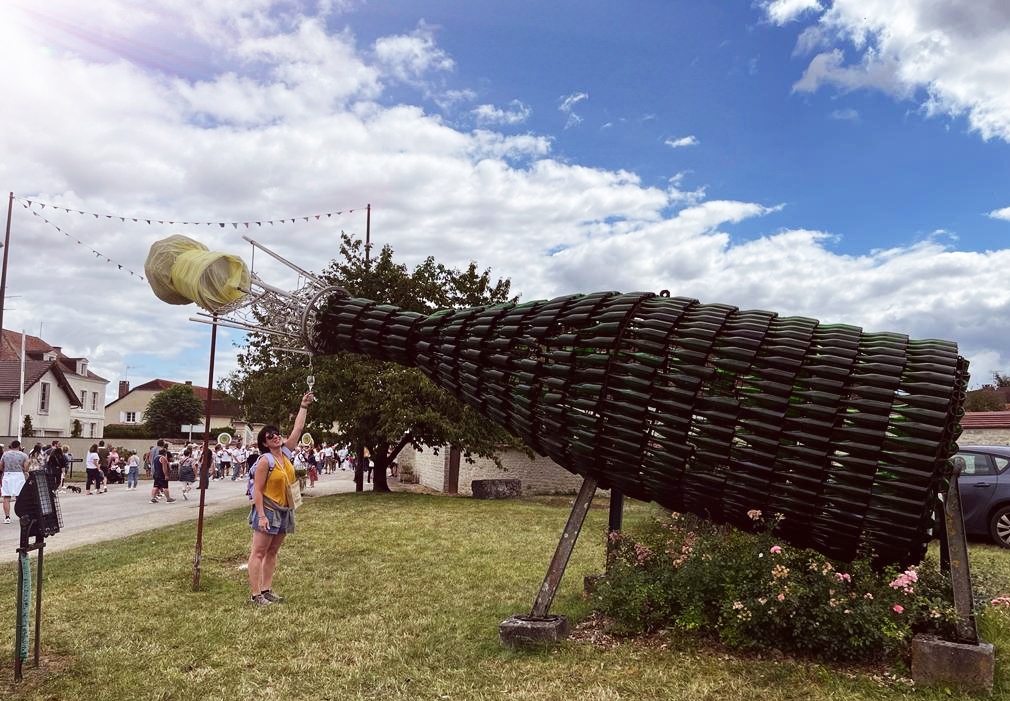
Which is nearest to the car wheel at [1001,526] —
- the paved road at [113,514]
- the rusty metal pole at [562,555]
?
the rusty metal pole at [562,555]

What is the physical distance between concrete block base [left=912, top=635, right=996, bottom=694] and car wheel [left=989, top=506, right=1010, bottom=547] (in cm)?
704

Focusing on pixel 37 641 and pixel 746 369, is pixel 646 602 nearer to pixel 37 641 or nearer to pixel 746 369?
pixel 746 369

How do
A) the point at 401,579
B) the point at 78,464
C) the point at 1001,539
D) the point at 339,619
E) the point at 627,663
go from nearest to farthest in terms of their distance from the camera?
1. the point at 627,663
2. the point at 339,619
3. the point at 401,579
4. the point at 1001,539
5. the point at 78,464

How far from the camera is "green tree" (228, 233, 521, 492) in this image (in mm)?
19812

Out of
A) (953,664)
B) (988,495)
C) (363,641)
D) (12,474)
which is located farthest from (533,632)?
(12,474)

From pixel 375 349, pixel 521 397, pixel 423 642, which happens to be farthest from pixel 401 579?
pixel 521 397

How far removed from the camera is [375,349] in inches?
255

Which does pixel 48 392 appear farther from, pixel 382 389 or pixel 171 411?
pixel 382 389

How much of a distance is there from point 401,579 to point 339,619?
1757mm

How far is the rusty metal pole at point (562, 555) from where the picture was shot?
547cm

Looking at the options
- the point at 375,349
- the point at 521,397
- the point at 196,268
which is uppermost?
the point at 196,268

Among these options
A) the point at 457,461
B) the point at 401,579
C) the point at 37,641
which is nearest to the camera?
the point at 37,641

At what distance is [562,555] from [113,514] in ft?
48.7

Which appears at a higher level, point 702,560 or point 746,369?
point 746,369
